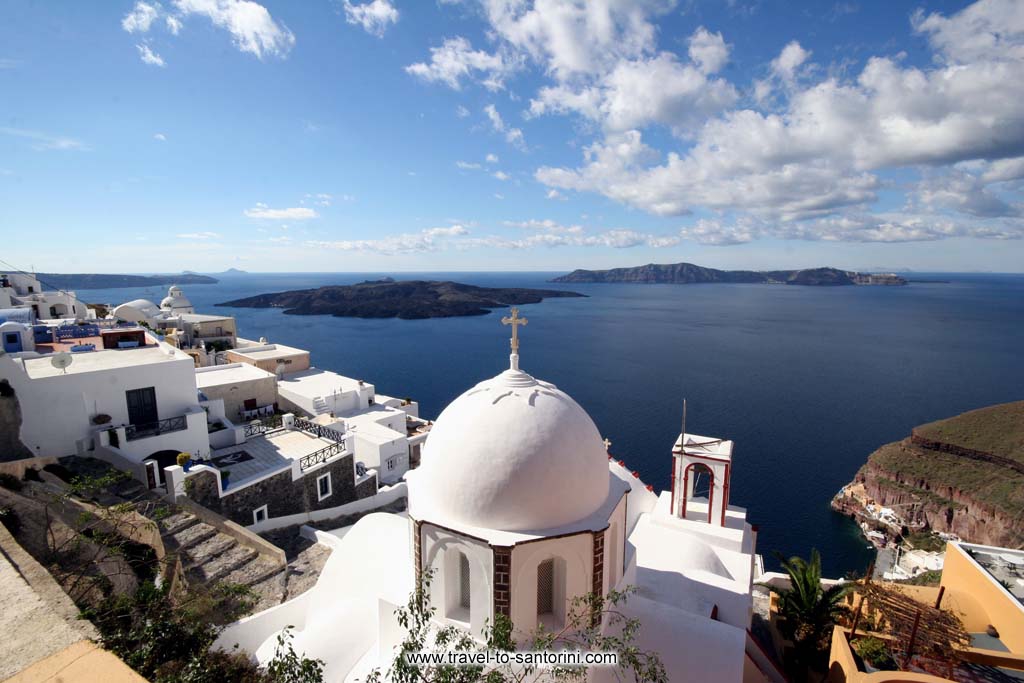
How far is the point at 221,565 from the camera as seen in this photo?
523 inches

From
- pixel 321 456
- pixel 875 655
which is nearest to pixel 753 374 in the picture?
pixel 875 655

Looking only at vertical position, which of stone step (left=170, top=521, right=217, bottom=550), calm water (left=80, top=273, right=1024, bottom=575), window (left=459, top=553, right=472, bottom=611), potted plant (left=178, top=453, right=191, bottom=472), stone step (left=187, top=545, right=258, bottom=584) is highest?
window (left=459, top=553, right=472, bottom=611)

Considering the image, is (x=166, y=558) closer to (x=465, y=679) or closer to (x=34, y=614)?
(x=34, y=614)

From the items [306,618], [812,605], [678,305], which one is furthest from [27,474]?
[678,305]

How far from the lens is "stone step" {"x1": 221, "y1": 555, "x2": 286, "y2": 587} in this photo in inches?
510

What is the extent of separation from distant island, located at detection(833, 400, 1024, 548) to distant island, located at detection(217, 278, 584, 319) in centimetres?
9958

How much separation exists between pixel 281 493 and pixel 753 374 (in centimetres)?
5945

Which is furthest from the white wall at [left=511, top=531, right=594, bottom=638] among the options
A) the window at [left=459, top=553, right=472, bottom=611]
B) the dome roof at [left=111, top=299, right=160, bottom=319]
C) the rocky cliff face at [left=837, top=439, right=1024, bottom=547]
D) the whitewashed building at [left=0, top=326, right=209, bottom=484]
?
the dome roof at [left=111, top=299, right=160, bottom=319]

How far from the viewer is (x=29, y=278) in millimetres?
41625

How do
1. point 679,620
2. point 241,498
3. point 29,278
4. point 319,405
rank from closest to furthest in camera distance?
point 679,620, point 241,498, point 319,405, point 29,278

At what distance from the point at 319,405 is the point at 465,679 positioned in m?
25.5

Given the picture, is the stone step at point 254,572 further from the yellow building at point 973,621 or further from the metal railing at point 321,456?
the yellow building at point 973,621

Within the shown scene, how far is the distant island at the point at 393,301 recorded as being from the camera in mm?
126062

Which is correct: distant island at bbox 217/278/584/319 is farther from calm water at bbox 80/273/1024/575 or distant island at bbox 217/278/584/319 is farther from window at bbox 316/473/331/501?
window at bbox 316/473/331/501
